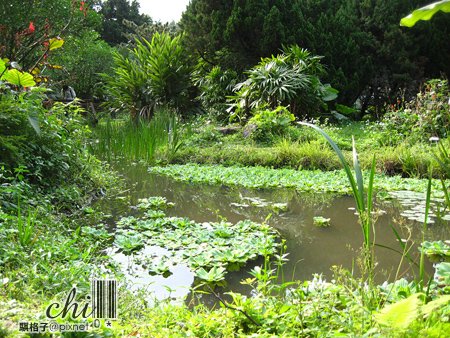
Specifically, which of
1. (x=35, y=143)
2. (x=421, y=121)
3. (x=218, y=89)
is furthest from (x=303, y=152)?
(x=218, y=89)

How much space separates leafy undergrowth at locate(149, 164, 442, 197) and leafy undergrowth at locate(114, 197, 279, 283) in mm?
1724

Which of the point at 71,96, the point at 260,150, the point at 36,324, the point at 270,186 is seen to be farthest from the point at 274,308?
the point at 71,96

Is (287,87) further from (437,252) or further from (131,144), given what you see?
(437,252)

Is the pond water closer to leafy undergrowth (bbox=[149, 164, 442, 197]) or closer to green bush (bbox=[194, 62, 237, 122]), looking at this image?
leafy undergrowth (bbox=[149, 164, 442, 197])

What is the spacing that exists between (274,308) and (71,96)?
9.15 meters

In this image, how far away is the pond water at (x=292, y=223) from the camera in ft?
8.18

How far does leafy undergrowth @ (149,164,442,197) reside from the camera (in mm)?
4852

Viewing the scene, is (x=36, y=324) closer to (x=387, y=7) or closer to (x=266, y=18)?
(x=266, y=18)

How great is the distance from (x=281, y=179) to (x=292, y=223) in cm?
172

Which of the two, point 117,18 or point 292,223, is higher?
point 117,18

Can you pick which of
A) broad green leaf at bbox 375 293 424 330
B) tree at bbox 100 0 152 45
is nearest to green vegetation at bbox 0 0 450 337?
broad green leaf at bbox 375 293 424 330

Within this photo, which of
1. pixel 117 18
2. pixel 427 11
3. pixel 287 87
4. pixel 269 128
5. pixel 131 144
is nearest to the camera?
pixel 427 11

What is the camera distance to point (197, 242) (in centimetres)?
301

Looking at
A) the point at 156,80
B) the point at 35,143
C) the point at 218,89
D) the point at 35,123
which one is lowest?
the point at 35,143
